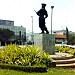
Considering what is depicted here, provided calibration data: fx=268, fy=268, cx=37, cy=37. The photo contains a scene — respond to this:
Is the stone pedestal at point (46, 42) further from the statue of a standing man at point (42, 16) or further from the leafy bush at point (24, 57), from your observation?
the leafy bush at point (24, 57)

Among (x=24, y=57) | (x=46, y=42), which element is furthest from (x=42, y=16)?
(x=24, y=57)

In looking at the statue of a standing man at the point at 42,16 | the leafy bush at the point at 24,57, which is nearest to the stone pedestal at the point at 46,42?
the statue of a standing man at the point at 42,16

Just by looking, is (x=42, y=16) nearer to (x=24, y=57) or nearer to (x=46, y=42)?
(x=46, y=42)

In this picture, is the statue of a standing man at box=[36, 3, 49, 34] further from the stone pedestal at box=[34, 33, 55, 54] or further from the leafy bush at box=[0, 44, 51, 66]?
the leafy bush at box=[0, 44, 51, 66]

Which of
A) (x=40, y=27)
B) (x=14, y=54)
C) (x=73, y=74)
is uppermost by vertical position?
(x=40, y=27)

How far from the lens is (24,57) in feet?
45.6

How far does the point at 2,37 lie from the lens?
85.1 m

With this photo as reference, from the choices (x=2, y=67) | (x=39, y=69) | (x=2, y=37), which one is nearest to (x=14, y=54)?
(x=2, y=67)

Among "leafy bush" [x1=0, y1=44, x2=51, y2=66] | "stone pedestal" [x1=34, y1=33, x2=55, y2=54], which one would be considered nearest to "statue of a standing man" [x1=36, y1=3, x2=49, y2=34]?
"stone pedestal" [x1=34, y1=33, x2=55, y2=54]

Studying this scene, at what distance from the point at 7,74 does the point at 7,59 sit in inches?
106

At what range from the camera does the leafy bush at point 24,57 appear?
13.7 metres

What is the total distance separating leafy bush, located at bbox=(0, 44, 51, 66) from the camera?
1368 centimetres

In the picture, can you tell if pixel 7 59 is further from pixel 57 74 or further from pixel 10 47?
pixel 57 74

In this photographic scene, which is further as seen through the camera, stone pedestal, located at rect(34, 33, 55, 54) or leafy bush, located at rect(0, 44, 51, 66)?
stone pedestal, located at rect(34, 33, 55, 54)
